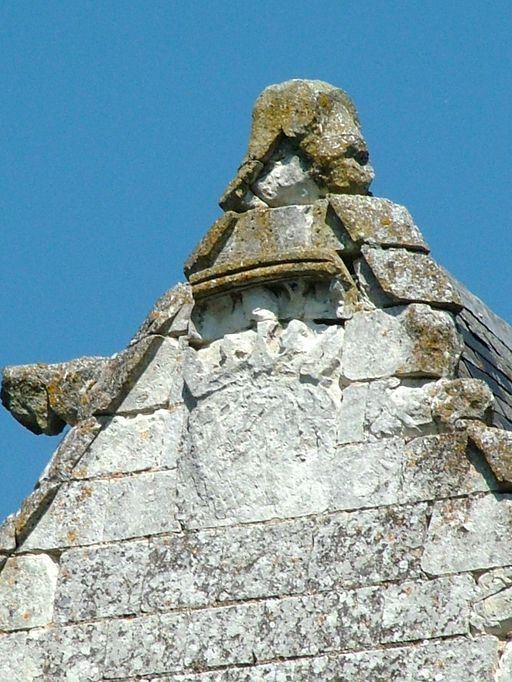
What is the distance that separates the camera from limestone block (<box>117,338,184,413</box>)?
16812mm

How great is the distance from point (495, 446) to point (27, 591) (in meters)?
2.80

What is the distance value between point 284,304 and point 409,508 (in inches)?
60.3

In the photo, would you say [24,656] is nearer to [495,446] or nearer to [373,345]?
[373,345]

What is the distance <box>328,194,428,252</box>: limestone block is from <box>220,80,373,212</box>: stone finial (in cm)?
15

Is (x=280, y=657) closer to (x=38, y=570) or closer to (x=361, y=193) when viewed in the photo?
(x=38, y=570)

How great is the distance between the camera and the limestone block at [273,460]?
52.4ft

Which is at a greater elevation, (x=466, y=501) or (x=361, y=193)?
(x=361, y=193)

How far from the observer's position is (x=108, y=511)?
54.6 feet

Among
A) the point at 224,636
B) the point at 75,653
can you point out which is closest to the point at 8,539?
the point at 75,653

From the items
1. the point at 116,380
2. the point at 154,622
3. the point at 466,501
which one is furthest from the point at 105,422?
the point at 466,501

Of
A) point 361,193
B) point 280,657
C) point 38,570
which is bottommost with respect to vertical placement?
point 280,657

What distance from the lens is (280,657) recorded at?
1573 cm

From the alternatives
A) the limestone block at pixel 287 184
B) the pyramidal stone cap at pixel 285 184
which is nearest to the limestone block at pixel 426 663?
the pyramidal stone cap at pixel 285 184

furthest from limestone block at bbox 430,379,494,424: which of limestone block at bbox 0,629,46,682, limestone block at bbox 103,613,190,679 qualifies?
limestone block at bbox 0,629,46,682
